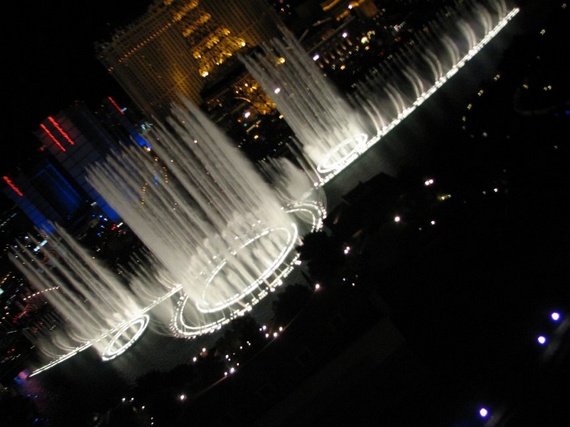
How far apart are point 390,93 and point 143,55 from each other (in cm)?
4023

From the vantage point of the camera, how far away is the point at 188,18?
54.9 meters

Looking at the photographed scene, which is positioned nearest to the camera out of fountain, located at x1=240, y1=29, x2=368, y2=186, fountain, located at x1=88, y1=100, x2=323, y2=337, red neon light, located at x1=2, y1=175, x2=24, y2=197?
fountain, located at x1=88, y1=100, x2=323, y2=337

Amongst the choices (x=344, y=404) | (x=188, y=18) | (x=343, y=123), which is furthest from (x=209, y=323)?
(x=188, y=18)

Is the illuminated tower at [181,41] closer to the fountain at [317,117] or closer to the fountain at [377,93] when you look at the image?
the fountain at [317,117]

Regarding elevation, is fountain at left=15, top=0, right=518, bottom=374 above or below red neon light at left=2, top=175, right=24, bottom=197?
below

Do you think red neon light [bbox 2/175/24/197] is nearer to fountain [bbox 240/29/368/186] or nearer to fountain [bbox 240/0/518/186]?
fountain [bbox 240/29/368/186]

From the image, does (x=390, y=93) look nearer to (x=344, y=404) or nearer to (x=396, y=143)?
(x=396, y=143)

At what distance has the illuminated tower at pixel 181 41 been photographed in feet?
179

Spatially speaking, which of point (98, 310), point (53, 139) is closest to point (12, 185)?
point (53, 139)

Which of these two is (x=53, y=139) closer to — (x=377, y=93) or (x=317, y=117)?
(x=317, y=117)

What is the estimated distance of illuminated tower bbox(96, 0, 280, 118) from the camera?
179ft

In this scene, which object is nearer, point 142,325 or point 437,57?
point 142,325

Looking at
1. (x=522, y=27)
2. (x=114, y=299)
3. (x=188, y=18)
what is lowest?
(x=522, y=27)

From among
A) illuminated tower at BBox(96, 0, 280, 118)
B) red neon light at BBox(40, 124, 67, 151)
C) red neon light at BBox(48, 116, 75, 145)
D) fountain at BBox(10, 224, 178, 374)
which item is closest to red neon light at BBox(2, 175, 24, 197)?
red neon light at BBox(40, 124, 67, 151)
